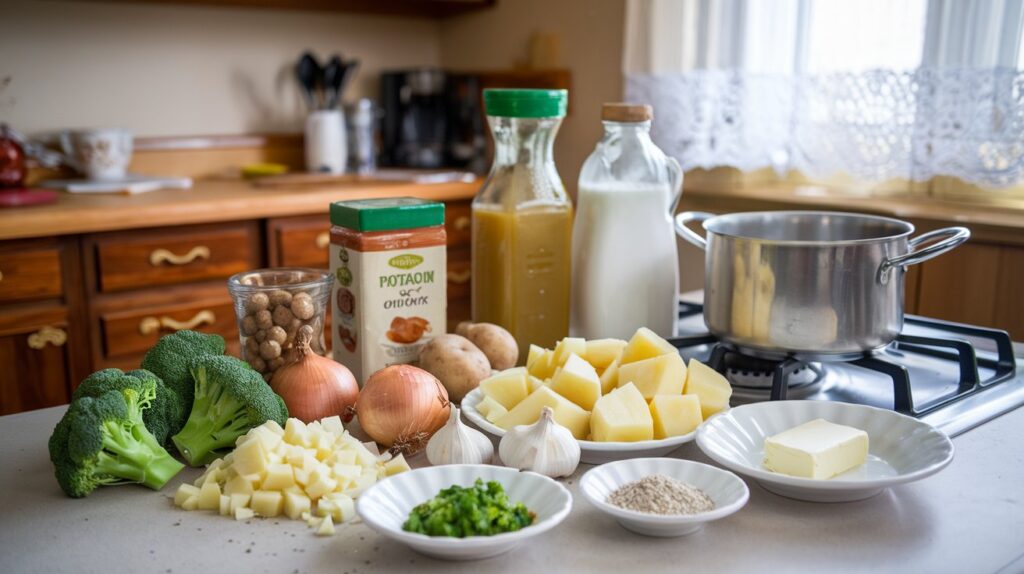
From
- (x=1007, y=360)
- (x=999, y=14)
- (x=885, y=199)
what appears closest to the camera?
(x=1007, y=360)

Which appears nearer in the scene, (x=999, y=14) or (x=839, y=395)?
(x=839, y=395)

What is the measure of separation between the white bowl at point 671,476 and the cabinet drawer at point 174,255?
1703mm

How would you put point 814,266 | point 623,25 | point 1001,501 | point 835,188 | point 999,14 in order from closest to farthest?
point 1001,501 < point 814,266 < point 999,14 < point 835,188 < point 623,25

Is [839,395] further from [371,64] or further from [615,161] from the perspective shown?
[371,64]

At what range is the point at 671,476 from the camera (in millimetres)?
808

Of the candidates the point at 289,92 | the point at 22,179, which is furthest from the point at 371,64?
the point at 22,179

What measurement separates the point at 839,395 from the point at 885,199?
3.87 feet

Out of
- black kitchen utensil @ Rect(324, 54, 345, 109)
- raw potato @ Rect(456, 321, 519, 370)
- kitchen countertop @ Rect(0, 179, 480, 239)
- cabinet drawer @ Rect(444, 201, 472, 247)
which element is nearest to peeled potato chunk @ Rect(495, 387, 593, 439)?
raw potato @ Rect(456, 321, 519, 370)

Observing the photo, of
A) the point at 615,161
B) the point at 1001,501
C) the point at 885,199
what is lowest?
the point at 1001,501

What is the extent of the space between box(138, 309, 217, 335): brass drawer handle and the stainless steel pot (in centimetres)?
Answer: 157

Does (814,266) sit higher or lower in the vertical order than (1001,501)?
higher

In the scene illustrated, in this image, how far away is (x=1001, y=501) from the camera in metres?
0.81

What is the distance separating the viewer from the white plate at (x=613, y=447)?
862 mm

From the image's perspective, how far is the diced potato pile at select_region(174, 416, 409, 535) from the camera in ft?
2.57
